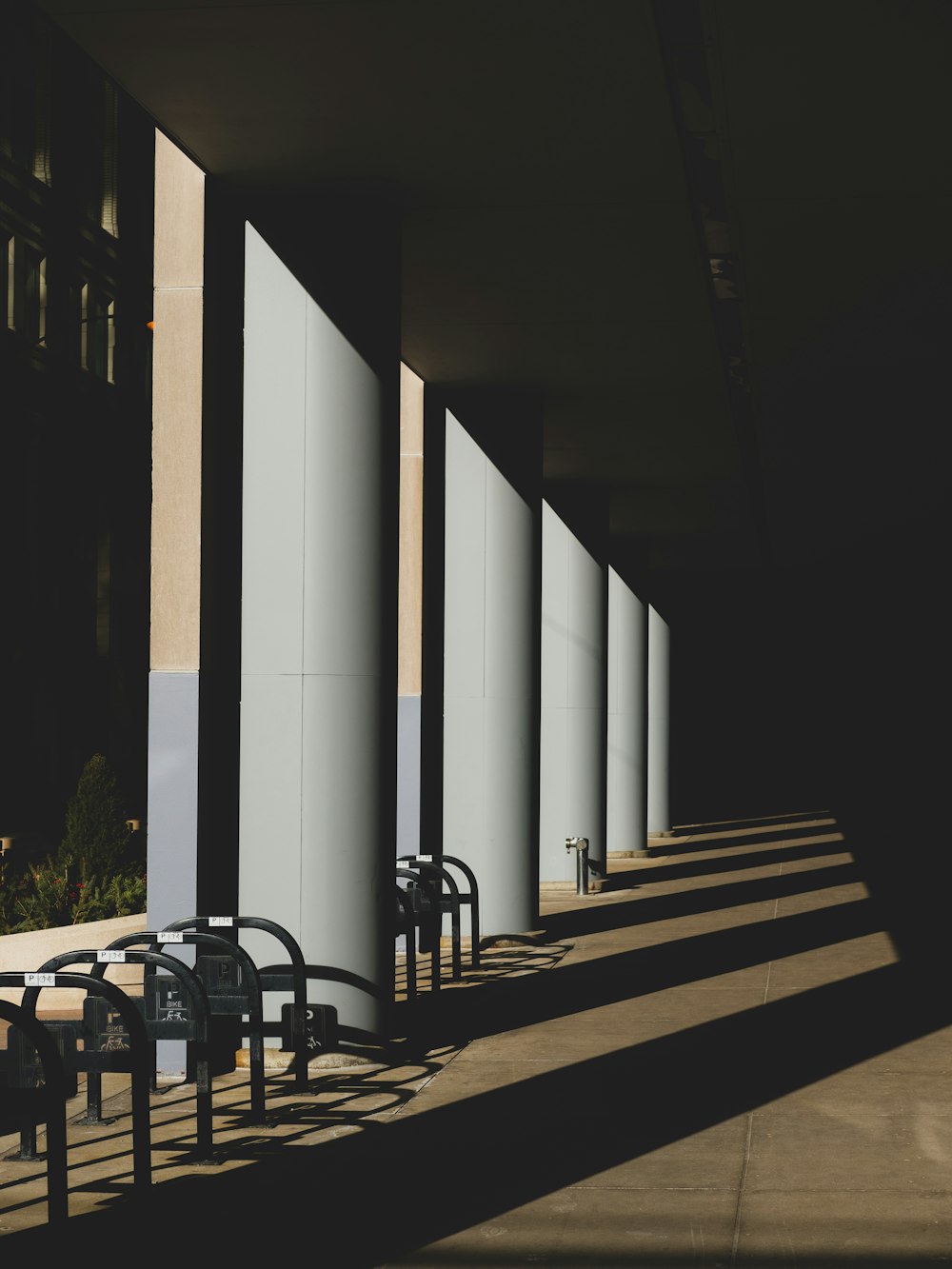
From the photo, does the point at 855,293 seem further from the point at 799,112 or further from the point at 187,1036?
the point at 187,1036

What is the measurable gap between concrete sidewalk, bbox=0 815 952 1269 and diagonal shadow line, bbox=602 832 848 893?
7.07m

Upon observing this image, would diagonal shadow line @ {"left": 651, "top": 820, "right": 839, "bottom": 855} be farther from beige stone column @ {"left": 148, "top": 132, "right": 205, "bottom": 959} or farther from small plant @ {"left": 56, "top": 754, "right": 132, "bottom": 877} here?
beige stone column @ {"left": 148, "top": 132, "right": 205, "bottom": 959}

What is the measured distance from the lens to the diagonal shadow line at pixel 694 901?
47.2 ft

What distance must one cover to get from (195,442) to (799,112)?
3.50 metres

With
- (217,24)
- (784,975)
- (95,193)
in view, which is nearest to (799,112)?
(217,24)

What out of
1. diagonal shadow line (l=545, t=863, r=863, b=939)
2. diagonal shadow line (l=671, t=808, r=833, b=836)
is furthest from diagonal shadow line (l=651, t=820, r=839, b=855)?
diagonal shadow line (l=545, t=863, r=863, b=939)

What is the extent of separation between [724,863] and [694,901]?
449cm

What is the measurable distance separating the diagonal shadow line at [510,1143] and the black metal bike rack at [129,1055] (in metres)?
0.21

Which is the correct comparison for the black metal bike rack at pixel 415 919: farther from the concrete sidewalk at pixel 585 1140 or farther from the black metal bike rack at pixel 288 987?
the black metal bike rack at pixel 288 987

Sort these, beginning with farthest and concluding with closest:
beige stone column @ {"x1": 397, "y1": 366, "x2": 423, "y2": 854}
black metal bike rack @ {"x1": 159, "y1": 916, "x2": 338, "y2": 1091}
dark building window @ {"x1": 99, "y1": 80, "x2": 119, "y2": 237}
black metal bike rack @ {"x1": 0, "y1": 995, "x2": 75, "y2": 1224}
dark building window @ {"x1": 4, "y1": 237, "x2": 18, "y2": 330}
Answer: dark building window @ {"x1": 99, "y1": 80, "x2": 119, "y2": 237}
dark building window @ {"x1": 4, "y1": 237, "x2": 18, "y2": 330}
beige stone column @ {"x1": 397, "y1": 366, "x2": 423, "y2": 854}
black metal bike rack @ {"x1": 159, "y1": 916, "x2": 338, "y2": 1091}
black metal bike rack @ {"x1": 0, "y1": 995, "x2": 75, "y2": 1224}

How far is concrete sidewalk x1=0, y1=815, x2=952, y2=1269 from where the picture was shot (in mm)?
5406

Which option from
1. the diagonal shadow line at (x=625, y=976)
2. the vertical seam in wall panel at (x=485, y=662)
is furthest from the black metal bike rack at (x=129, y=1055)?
the vertical seam in wall panel at (x=485, y=662)

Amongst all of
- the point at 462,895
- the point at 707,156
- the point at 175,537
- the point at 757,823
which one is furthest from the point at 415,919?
the point at 757,823

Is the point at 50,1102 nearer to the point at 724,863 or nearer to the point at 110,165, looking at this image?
the point at 724,863
